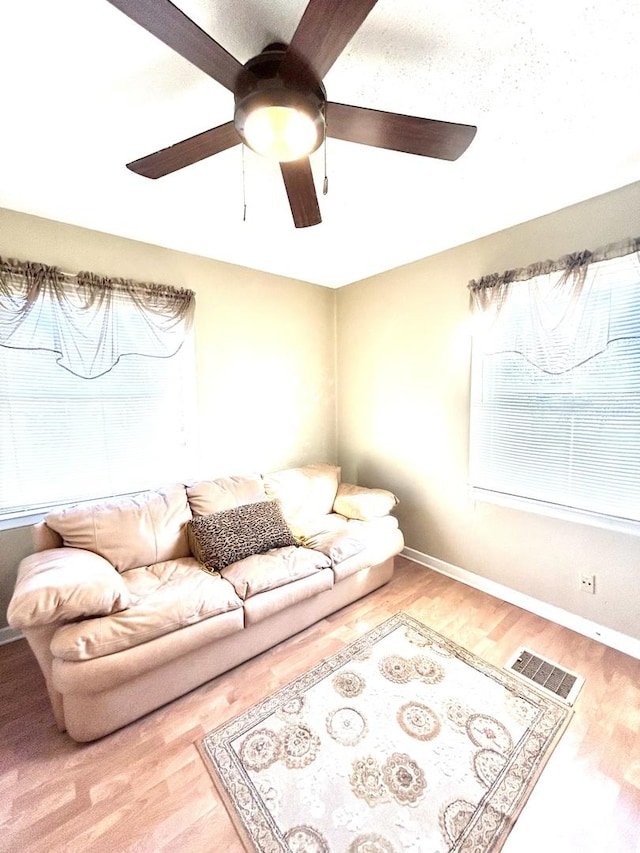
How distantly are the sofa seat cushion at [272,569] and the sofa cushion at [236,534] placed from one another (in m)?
0.05

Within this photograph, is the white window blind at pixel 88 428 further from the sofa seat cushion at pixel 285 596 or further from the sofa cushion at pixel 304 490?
the sofa seat cushion at pixel 285 596

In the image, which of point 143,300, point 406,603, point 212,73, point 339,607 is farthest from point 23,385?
point 406,603

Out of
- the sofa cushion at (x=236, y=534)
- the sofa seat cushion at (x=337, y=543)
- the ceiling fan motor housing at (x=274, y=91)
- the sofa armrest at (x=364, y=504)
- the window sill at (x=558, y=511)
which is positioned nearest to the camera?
the ceiling fan motor housing at (x=274, y=91)

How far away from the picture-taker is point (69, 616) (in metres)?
1.40

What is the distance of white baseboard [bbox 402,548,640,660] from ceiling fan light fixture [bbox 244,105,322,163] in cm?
283

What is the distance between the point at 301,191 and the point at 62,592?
6.33 ft

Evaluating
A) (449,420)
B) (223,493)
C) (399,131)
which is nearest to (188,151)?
(399,131)

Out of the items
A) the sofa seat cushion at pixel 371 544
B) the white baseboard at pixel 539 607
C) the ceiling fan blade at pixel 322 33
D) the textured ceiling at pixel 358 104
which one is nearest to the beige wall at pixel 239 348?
the textured ceiling at pixel 358 104

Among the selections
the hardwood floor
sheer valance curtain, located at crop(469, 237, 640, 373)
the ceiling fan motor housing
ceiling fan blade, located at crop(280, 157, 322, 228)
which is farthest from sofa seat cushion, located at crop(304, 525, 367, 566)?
the ceiling fan motor housing

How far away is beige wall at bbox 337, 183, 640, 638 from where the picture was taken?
1981 millimetres

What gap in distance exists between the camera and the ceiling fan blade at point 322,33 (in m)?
0.79

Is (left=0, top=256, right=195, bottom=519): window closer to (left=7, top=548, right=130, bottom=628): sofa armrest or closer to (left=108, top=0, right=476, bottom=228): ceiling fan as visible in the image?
(left=7, top=548, right=130, bottom=628): sofa armrest

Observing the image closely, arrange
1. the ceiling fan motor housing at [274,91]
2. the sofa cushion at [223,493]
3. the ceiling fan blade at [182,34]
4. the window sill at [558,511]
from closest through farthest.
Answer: the ceiling fan blade at [182,34] → the ceiling fan motor housing at [274,91] → the window sill at [558,511] → the sofa cushion at [223,493]

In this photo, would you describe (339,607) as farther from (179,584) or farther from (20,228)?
(20,228)
